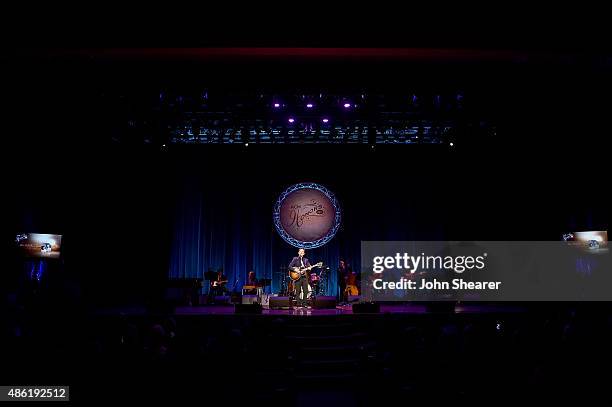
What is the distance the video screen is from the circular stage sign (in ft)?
20.9

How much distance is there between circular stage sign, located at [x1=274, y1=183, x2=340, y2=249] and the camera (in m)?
15.1

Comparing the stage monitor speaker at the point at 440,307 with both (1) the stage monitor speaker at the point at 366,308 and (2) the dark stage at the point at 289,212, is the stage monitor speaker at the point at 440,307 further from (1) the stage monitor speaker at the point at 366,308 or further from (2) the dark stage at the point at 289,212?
(1) the stage monitor speaker at the point at 366,308

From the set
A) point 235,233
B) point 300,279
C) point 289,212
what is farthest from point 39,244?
point 289,212

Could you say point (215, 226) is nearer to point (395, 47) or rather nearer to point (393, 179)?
point (393, 179)

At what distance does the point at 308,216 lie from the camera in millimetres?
15070

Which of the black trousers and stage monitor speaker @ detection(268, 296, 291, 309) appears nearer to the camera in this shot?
stage monitor speaker @ detection(268, 296, 291, 309)

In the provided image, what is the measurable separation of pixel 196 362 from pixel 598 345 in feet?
11.6

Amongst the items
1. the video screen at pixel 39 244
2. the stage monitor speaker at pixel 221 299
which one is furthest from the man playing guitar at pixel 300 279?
the video screen at pixel 39 244

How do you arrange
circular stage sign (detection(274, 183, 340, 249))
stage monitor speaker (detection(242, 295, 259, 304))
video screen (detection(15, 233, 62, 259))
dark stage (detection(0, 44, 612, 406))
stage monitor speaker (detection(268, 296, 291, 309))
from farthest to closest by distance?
circular stage sign (detection(274, 183, 340, 249)), stage monitor speaker (detection(242, 295, 259, 304)), video screen (detection(15, 233, 62, 259)), stage monitor speaker (detection(268, 296, 291, 309)), dark stage (detection(0, 44, 612, 406))

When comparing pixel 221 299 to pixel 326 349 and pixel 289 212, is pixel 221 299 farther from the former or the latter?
pixel 326 349

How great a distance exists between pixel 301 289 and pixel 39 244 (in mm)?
6799

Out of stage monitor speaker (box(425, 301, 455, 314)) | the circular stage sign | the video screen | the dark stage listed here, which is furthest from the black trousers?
the video screen

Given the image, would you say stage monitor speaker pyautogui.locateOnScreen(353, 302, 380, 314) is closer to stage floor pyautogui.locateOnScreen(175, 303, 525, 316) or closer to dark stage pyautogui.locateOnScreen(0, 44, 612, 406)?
dark stage pyautogui.locateOnScreen(0, 44, 612, 406)

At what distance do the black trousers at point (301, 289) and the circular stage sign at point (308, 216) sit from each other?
333 centimetres
